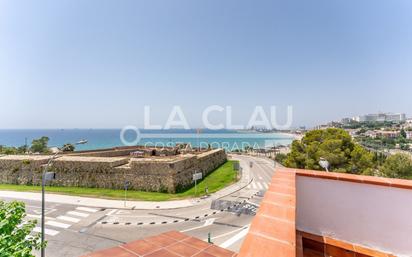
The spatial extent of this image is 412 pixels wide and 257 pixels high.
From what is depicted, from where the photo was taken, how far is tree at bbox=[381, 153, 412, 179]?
1855 centimetres

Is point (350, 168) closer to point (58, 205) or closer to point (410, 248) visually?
point (410, 248)

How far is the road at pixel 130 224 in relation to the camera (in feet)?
38.5

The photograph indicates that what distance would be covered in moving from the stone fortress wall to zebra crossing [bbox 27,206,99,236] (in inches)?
230

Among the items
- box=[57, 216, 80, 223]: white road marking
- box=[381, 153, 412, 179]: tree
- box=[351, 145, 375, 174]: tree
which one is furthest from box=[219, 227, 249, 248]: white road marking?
box=[381, 153, 412, 179]: tree

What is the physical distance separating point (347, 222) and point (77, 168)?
2691 cm

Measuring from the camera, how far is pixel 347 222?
3213 mm

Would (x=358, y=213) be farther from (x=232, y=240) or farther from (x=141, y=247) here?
(x=232, y=240)

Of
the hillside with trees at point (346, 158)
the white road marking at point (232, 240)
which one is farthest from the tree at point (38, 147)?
the hillside with trees at point (346, 158)

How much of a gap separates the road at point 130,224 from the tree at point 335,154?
8.29m

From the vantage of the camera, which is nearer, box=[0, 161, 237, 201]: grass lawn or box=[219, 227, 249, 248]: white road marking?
box=[219, 227, 249, 248]: white road marking

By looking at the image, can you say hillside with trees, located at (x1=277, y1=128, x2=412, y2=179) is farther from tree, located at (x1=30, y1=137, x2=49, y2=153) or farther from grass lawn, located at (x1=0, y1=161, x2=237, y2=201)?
tree, located at (x1=30, y1=137, x2=49, y2=153)

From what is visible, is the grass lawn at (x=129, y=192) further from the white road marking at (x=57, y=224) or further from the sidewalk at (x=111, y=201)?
Answer: the white road marking at (x=57, y=224)

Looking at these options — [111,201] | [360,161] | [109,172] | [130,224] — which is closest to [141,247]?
[130,224]

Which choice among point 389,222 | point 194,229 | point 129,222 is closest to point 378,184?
point 389,222
